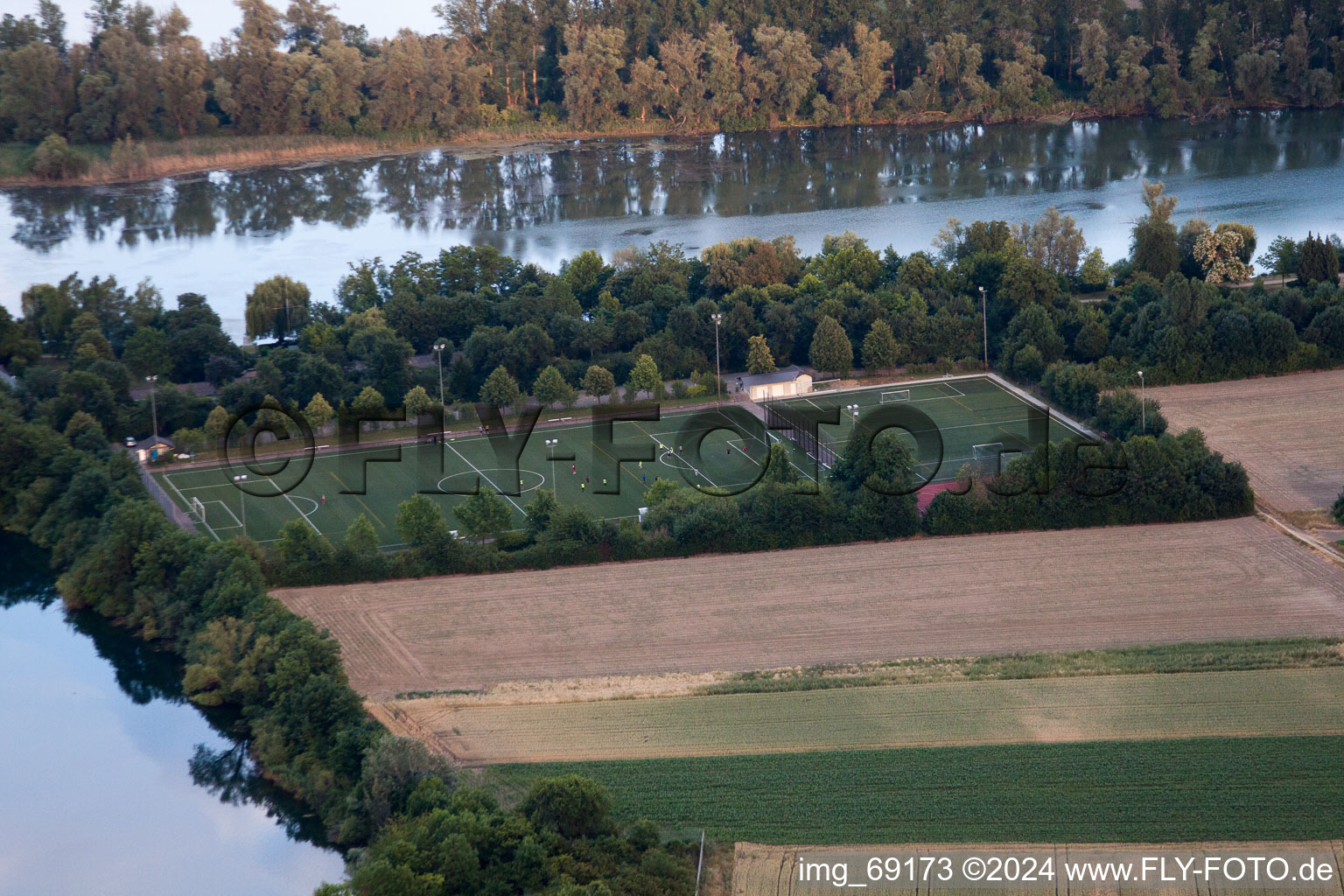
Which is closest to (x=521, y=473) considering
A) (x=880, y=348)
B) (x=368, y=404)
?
(x=368, y=404)

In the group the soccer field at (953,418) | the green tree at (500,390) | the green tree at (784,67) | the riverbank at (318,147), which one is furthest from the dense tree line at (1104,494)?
the riverbank at (318,147)

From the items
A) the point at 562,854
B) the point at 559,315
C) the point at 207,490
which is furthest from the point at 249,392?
the point at 562,854

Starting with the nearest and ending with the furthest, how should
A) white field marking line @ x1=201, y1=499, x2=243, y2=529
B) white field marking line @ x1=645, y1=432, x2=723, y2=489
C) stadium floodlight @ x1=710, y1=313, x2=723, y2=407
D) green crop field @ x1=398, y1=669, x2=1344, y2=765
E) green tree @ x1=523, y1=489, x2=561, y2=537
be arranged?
green crop field @ x1=398, y1=669, x2=1344, y2=765 < green tree @ x1=523, y1=489, x2=561, y2=537 < white field marking line @ x1=201, y1=499, x2=243, y2=529 < white field marking line @ x1=645, y1=432, x2=723, y2=489 < stadium floodlight @ x1=710, y1=313, x2=723, y2=407

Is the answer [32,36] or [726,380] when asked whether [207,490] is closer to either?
[726,380]

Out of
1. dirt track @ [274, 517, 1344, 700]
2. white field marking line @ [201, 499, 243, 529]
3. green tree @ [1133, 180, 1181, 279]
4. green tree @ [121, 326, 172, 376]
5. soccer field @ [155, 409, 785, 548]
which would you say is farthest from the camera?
green tree @ [1133, 180, 1181, 279]

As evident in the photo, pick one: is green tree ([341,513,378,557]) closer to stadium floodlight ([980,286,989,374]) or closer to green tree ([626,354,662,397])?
green tree ([626,354,662,397])

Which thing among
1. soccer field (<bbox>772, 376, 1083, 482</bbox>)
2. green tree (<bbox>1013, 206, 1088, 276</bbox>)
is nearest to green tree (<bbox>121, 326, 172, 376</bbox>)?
soccer field (<bbox>772, 376, 1083, 482</bbox>)
